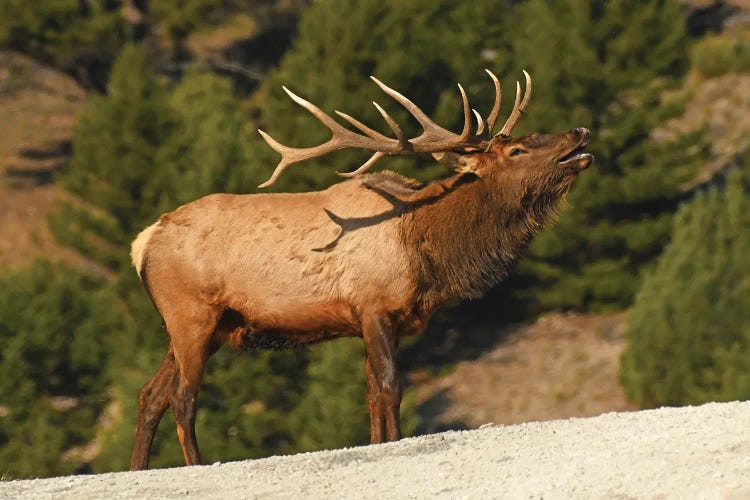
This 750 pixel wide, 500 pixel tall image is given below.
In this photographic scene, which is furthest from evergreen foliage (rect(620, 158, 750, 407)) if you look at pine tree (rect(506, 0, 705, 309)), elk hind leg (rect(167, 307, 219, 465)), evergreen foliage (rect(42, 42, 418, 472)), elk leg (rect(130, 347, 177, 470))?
elk hind leg (rect(167, 307, 219, 465))

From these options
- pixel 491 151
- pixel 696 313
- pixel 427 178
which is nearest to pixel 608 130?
pixel 427 178

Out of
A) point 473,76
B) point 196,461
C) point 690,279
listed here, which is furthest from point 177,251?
point 473,76

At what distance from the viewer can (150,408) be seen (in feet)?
37.0

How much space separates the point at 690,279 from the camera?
26609 mm

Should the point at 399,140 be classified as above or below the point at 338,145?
above

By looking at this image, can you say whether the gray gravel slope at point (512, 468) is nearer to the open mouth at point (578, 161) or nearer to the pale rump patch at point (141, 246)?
the open mouth at point (578, 161)

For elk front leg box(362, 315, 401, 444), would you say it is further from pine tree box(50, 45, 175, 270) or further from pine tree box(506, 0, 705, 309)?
pine tree box(506, 0, 705, 309)

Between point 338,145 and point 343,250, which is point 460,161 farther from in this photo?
point 343,250

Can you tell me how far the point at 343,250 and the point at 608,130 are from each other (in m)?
23.6

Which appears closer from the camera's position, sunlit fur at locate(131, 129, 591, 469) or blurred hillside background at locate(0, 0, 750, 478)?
sunlit fur at locate(131, 129, 591, 469)

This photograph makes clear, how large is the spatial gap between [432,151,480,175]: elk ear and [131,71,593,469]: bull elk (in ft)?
0.03

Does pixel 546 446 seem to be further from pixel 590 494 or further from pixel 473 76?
pixel 473 76

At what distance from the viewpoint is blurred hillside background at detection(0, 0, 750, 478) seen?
24656 mm

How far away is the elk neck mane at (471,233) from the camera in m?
10.9
